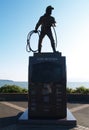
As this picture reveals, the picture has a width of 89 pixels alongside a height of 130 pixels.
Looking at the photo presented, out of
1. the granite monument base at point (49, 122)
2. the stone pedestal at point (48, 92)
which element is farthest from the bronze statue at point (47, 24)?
A: the granite monument base at point (49, 122)

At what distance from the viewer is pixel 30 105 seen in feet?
47.5

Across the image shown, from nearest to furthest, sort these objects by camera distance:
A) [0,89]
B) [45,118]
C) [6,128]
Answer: [6,128]
[45,118]
[0,89]

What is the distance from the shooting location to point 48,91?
14.5 m

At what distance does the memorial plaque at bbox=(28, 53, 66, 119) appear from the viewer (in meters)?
14.5

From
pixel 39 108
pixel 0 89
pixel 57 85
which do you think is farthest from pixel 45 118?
pixel 0 89

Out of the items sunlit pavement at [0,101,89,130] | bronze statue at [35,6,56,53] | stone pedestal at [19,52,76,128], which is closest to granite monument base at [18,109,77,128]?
sunlit pavement at [0,101,89,130]

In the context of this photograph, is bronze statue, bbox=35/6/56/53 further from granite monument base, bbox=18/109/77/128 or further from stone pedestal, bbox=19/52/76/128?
granite monument base, bbox=18/109/77/128

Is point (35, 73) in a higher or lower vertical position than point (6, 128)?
higher

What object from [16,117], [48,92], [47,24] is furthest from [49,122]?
[47,24]

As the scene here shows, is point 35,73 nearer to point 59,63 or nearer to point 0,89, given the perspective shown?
point 59,63

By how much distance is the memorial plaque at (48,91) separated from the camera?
14453 millimetres

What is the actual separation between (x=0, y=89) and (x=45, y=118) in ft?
45.4

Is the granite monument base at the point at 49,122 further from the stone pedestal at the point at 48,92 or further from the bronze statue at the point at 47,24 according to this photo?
the bronze statue at the point at 47,24

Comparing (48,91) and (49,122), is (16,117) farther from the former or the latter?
(49,122)
